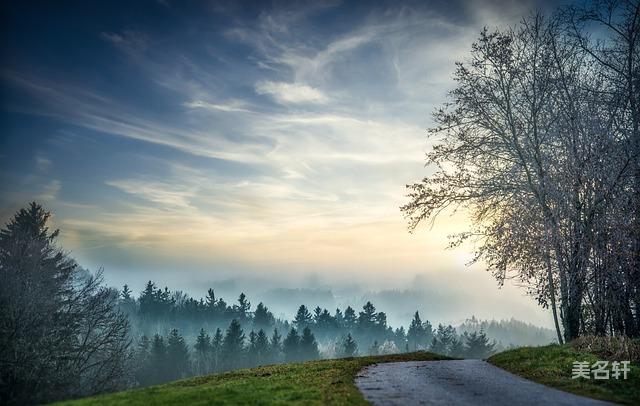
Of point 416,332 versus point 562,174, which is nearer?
point 562,174

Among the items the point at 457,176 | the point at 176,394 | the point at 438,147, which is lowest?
the point at 176,394

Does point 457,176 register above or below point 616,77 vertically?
below

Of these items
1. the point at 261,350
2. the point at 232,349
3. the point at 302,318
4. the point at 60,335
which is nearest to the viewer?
the point at 60,335

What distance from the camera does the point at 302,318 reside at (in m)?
162

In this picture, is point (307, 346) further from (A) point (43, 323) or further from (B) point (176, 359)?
(A) point (43, 323)

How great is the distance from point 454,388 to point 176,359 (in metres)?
90.8

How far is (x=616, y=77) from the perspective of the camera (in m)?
23.5

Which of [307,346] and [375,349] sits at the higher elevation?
[307,346]

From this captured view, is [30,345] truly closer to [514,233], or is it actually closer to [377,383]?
[377,383]

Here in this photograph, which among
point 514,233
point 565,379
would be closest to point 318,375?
point 565,379

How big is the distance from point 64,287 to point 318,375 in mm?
37470

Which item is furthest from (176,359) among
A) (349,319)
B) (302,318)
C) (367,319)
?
(349,319)

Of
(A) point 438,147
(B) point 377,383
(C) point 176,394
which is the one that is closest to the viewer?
(C) point 176,394

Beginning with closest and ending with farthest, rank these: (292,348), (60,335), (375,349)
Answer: (60,335) < (292,348) < (375,349)
